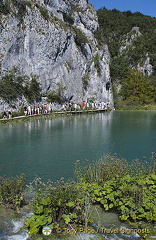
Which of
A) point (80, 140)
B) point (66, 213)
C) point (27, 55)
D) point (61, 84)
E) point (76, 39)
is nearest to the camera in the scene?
point (66, 213)

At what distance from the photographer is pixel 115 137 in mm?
17094

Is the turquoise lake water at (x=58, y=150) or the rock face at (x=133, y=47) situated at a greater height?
the rock face at (x=133, y=47)

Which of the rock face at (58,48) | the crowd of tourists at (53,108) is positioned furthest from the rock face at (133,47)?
the crowd of tourists at (53,108)

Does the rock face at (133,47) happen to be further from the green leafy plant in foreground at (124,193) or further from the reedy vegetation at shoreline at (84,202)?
the reedy vegetation at shoreline at (84,202)

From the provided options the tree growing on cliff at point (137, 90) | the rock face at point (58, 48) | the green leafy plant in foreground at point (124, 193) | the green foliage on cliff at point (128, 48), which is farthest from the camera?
the green foliage on cliff at point (128, 48)

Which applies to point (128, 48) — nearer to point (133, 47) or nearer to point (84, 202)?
point (133, 47)

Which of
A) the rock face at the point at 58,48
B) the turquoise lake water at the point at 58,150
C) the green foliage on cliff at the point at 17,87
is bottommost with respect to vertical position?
the turquoise lake water at the point at 58,150

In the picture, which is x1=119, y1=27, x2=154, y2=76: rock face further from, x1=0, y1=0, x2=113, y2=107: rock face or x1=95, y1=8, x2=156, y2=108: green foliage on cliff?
x1=0, y1=0, x2=113, y2=107: rock face

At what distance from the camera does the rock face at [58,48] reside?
3603 centimetres

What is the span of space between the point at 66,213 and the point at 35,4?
135 ft

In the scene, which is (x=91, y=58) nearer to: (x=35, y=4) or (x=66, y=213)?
(x=35, y=4)

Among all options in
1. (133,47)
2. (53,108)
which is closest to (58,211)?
(53,108)

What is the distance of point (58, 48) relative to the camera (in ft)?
137

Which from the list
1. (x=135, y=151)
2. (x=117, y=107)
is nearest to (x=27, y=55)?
(x=117, y=107)
